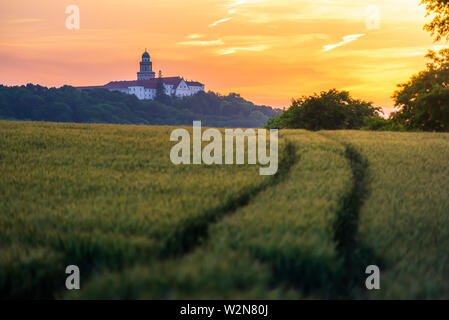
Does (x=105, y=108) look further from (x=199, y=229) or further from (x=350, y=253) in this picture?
(x=350, y=253)

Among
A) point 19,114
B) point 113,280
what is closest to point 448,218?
point 113,280

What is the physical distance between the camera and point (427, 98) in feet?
132

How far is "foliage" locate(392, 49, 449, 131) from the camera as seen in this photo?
4000cm

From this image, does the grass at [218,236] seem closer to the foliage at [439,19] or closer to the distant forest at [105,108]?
the foliage at [439,19]

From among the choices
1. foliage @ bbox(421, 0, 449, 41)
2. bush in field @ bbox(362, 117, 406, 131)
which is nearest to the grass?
foliage @ bbox(421, 0, 449, 41)

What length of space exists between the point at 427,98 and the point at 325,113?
14135 millimetres

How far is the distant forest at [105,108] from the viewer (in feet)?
447

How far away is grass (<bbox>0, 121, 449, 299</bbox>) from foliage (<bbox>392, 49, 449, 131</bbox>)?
3593 centimetres

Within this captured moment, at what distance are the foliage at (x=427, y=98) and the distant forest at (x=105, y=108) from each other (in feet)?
390

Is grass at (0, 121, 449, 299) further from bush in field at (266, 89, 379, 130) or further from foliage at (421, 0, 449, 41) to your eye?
bush in field at (266, 89, 379, 130)

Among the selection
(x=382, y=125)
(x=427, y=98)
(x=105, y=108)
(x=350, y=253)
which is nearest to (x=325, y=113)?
(x=382, y=125)
